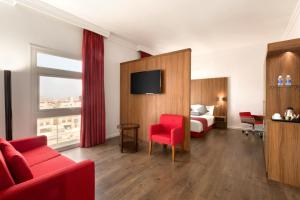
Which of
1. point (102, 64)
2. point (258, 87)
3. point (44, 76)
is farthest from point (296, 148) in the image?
point (44, 76)

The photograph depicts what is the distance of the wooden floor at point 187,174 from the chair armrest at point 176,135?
36 cm

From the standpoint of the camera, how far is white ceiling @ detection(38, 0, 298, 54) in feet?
9.89

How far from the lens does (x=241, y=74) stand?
563 centimetres

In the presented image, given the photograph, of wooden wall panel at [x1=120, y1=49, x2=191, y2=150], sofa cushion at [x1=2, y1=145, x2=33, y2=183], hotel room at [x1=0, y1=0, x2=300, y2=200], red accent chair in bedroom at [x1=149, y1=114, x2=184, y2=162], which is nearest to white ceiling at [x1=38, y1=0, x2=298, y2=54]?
hotel room at [x1=0, y1=0, x2=300, y2=200]

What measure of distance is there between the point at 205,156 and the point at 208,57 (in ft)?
15.0

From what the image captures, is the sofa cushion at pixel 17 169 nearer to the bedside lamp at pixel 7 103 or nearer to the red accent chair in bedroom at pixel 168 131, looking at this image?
the bedside lamp at pixel 7 103

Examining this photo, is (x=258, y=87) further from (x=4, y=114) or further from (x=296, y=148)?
(x=4, y=114)

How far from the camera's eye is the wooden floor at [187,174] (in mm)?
1970

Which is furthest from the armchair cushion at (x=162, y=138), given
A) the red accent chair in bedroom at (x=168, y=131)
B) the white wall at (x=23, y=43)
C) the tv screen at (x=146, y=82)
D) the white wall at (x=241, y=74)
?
the white wall at (x=241, y=74)

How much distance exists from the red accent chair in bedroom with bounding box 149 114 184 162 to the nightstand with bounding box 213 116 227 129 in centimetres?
311

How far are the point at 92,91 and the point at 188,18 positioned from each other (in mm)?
2972

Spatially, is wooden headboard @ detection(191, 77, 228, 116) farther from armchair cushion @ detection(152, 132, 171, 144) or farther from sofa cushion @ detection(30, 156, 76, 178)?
sofa cushion @ detection(30, 156, 76, 178)

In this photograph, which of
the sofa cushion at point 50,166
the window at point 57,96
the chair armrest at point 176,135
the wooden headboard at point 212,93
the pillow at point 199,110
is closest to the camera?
the sofa cushion at point 50,166

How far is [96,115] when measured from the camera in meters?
4.05
